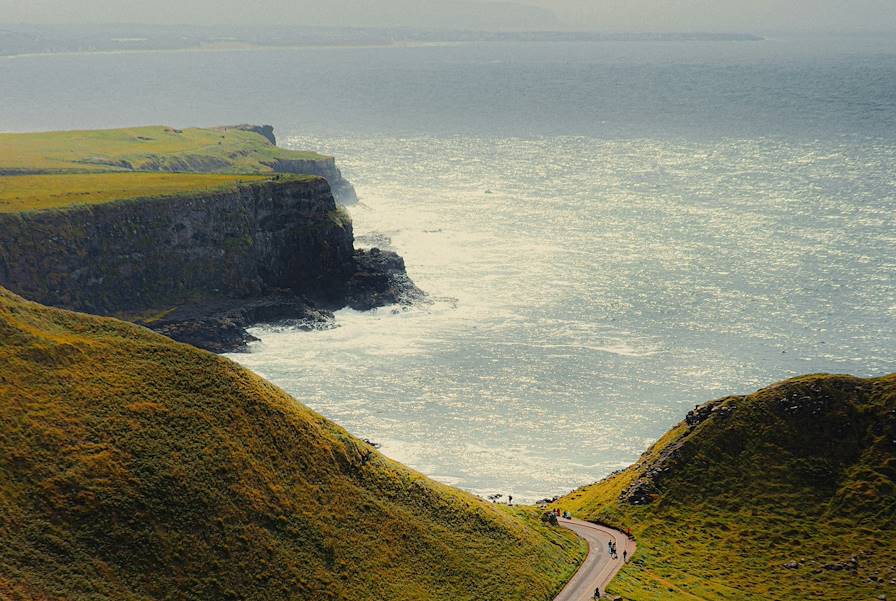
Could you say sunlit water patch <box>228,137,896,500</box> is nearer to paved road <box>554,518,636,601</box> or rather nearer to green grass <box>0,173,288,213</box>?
paved road <box>554,518,636,601</box>

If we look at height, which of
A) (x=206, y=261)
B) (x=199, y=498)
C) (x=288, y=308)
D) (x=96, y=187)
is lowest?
(x=199, y=498)

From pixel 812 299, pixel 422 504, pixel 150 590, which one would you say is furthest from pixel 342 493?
pixel 812 299

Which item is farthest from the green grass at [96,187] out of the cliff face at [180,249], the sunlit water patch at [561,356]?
Result: the sunlit water patch at [561,356]

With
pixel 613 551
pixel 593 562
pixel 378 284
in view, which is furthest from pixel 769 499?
pixel 378 284

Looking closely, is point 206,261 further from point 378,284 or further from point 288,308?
point 378,284

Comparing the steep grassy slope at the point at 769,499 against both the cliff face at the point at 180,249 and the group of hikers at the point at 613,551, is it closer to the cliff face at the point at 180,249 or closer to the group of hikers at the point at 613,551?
the group of hikers at the point at 613,551

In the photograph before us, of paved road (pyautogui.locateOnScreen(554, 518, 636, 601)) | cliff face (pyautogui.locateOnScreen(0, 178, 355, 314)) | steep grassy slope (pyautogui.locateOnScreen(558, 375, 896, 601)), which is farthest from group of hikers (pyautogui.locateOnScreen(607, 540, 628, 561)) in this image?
cliff face (pyautogui.locateOnScreen(0, 178, 355, 314))
